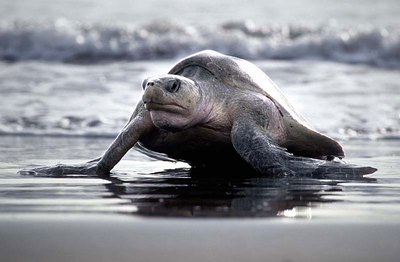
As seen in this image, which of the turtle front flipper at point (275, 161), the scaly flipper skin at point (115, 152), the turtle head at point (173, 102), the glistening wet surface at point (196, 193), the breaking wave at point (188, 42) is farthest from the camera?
the breaking wave at point (188, 42)

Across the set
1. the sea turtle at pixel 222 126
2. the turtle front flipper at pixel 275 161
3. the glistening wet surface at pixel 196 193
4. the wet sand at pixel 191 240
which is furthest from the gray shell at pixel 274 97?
the wet sand at pixel 191 240

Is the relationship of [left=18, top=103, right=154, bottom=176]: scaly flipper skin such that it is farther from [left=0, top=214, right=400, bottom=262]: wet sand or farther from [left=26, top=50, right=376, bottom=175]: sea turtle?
[left=0, top=214, right=400, bottom=262]: wet sand

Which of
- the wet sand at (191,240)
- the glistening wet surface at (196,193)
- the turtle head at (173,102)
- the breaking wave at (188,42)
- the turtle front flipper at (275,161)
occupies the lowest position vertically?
the wet sand at (191,240)

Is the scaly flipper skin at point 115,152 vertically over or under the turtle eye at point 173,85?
under

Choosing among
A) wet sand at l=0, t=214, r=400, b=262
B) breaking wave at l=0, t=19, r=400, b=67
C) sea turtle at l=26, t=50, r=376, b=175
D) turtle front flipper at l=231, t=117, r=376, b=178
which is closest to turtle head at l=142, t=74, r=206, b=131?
sea turtle at l=26, t=50, r=376, b=175

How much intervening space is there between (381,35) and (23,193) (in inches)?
573

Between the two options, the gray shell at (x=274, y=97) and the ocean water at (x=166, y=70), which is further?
the gray shell at (x=274, y=97)

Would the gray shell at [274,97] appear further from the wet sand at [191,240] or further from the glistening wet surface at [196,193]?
the wet sand at [191,240]

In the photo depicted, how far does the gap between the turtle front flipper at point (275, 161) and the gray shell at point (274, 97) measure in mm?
323

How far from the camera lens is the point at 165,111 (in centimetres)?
555

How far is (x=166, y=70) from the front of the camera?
14922 millimetres

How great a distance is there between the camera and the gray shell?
5.94 meters

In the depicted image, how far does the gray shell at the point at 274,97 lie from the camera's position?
594 centimetres

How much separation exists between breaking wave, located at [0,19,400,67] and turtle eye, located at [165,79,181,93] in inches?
462
